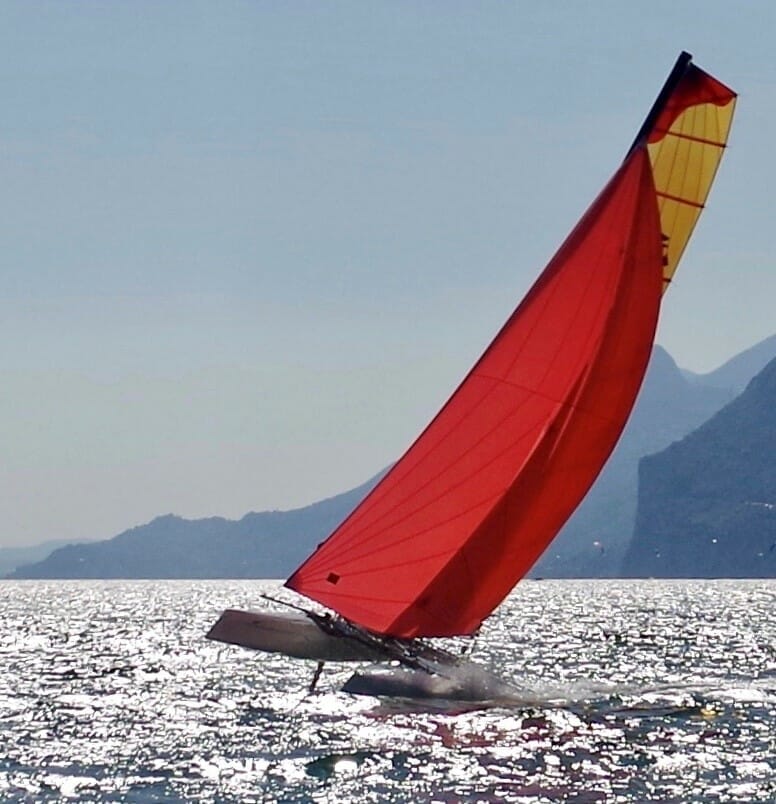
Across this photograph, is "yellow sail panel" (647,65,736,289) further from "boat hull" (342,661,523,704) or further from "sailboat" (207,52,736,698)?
"boat hull" (342,661,523,704)

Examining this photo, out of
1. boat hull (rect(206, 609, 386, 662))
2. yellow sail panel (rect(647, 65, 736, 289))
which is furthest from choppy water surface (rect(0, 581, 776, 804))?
yellow sail panel (rect(647, 65, 736, 289))

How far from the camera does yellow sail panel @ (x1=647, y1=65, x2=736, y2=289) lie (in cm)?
3994

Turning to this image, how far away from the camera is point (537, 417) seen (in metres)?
40.1

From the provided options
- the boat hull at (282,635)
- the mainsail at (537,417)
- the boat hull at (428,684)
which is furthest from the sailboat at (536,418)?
the boat hull at (428,684)

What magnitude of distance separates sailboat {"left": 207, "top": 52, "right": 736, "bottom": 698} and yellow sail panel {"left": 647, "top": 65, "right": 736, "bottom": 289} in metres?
0.03

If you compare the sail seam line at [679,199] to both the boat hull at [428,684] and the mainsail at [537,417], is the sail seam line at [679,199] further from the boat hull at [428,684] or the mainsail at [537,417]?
the boat hull at [428,684]

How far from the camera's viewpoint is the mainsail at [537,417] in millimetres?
39688

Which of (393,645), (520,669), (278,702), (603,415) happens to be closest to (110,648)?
(520,669)

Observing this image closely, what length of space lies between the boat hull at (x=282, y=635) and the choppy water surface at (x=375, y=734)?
7.08ft

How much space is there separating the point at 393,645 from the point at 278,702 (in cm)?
1034

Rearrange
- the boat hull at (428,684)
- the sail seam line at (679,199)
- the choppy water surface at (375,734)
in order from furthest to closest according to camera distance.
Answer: the boat hull at (428,684), the sail seam line at (679,199), the choppy water surface at (375,734)

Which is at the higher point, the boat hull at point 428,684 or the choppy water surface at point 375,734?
the boat hull at point 428,684

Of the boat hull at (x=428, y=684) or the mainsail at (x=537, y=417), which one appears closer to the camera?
the mainsail at (x=537, y=417)

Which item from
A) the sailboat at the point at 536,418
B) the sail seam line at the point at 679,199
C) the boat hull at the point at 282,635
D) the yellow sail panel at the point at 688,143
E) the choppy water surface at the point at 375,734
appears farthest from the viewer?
the boat hull at the point at 282,635
